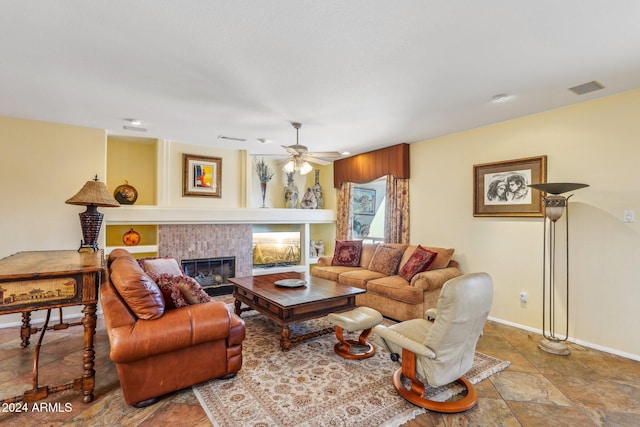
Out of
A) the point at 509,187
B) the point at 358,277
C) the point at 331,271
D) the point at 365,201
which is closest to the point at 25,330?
the point at 331,271

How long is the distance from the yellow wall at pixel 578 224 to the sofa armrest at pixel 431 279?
0.58 meters

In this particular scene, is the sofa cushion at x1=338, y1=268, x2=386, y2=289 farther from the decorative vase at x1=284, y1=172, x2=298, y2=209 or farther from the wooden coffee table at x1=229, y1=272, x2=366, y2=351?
the decorative vase at x1=284, y1=172, x2=298, y2=209

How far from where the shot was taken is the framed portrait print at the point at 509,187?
3639mm

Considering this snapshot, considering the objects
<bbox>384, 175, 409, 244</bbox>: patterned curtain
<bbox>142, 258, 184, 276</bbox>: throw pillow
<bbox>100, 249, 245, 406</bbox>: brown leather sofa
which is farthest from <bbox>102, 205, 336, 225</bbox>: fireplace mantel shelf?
<bbox>100, 249, 245, 406</bbox>: brown leather sofa

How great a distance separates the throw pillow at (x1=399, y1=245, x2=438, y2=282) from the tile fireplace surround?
9.29 feet

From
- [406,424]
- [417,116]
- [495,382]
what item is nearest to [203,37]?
[417,116]

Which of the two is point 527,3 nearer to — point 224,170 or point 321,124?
point 321,124

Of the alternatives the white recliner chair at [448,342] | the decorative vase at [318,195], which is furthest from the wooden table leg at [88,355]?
the decorative vase at [318,195]

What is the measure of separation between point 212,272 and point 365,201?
10.5 ft

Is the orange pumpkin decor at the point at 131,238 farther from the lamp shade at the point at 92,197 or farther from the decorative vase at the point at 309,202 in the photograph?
the decorative vase at the point at 309,202

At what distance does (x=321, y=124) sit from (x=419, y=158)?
1811 millimetres

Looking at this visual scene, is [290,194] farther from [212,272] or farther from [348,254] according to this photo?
[212,272]

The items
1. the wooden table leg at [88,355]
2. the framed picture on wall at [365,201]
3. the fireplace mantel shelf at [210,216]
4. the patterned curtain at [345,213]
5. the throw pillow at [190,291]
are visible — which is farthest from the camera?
the framed picture on wall at [365,201]

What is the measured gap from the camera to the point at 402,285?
3922mm
